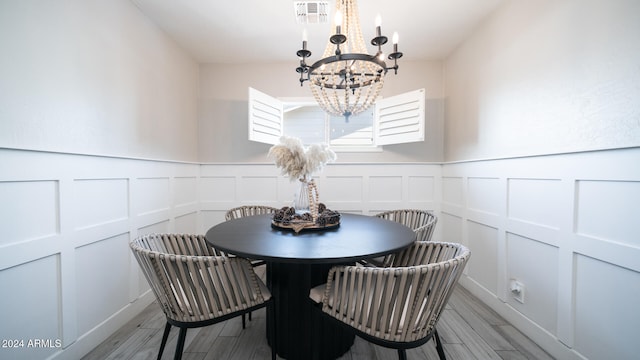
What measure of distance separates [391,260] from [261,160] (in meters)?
2.13

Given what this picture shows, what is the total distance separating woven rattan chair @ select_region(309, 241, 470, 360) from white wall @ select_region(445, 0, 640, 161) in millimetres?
1126

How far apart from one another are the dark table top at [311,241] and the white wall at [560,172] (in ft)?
3.26

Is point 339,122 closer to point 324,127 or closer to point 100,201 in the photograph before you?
point 324,127

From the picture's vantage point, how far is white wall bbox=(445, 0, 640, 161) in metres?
1.31

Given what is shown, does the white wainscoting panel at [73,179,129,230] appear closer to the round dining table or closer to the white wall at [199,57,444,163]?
the round dining table

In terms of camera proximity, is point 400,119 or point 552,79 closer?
point 552,79

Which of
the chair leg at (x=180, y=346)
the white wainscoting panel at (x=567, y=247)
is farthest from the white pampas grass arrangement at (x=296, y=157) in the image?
the white wainscoting panel at (x=567, y=247)

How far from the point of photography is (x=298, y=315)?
4.89ft

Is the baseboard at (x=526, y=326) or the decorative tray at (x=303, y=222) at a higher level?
the decorative tray at (x=303, y=222)

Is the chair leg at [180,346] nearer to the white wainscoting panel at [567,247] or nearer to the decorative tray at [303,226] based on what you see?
the decorative tray at [303,226]

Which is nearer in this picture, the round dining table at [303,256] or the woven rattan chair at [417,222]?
the round dining table at [303,256]

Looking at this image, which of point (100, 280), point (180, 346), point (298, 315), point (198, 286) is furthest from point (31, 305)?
point (298, 315)

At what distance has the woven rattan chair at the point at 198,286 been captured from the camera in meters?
1.17

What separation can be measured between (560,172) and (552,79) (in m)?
0.63
